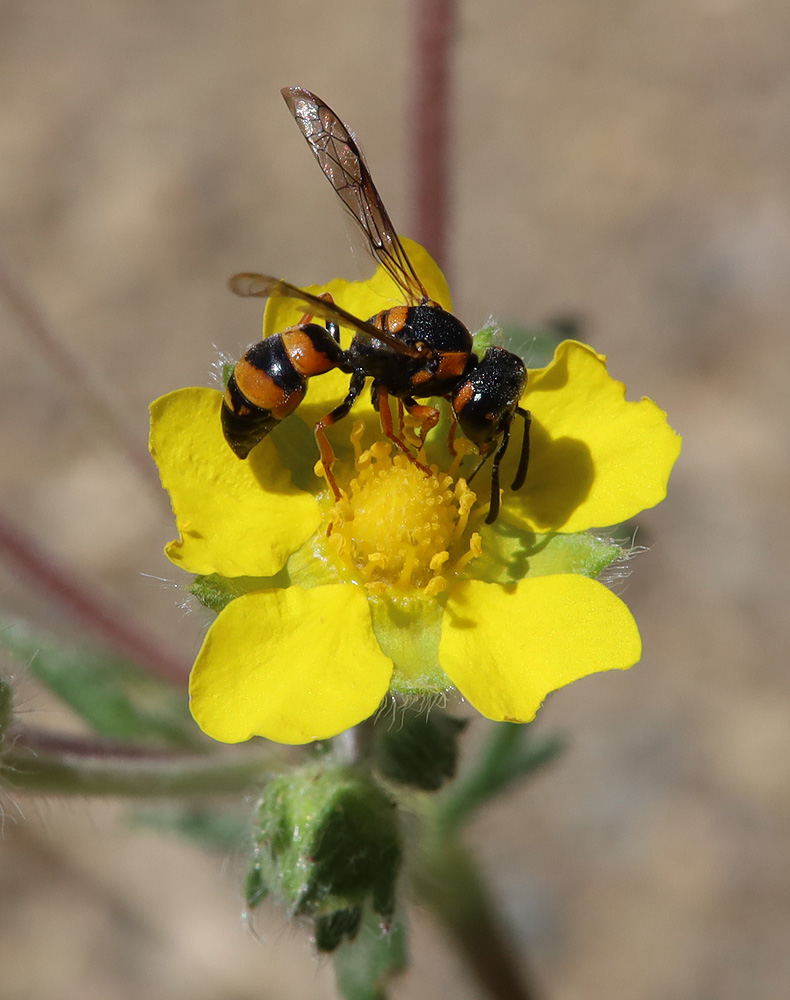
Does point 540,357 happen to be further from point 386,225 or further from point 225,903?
point 225,903

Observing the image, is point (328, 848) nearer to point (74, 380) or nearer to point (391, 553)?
point (391, 553)

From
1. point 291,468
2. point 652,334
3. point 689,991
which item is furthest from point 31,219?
point 689,991

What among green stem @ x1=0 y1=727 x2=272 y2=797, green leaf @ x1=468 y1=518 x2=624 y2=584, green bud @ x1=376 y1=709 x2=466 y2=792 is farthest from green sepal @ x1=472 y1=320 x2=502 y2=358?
green stem @ x1=0 y1=727 x2=272 y2=797

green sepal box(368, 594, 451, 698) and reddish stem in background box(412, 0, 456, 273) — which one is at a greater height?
reddish stem in background box(412, 0, 456, 273)

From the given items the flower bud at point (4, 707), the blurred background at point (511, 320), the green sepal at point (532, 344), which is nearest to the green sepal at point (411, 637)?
the flower bud at point (4, 707)

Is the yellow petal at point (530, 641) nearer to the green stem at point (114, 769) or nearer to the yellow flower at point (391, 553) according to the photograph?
the yellow flower at point (391, 553)

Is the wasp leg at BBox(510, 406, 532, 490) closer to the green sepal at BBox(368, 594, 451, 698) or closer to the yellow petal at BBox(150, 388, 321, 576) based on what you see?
the green sepal at BBox(368, 594, 451, 698)

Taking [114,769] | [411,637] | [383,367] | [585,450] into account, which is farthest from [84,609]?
[585,450]
